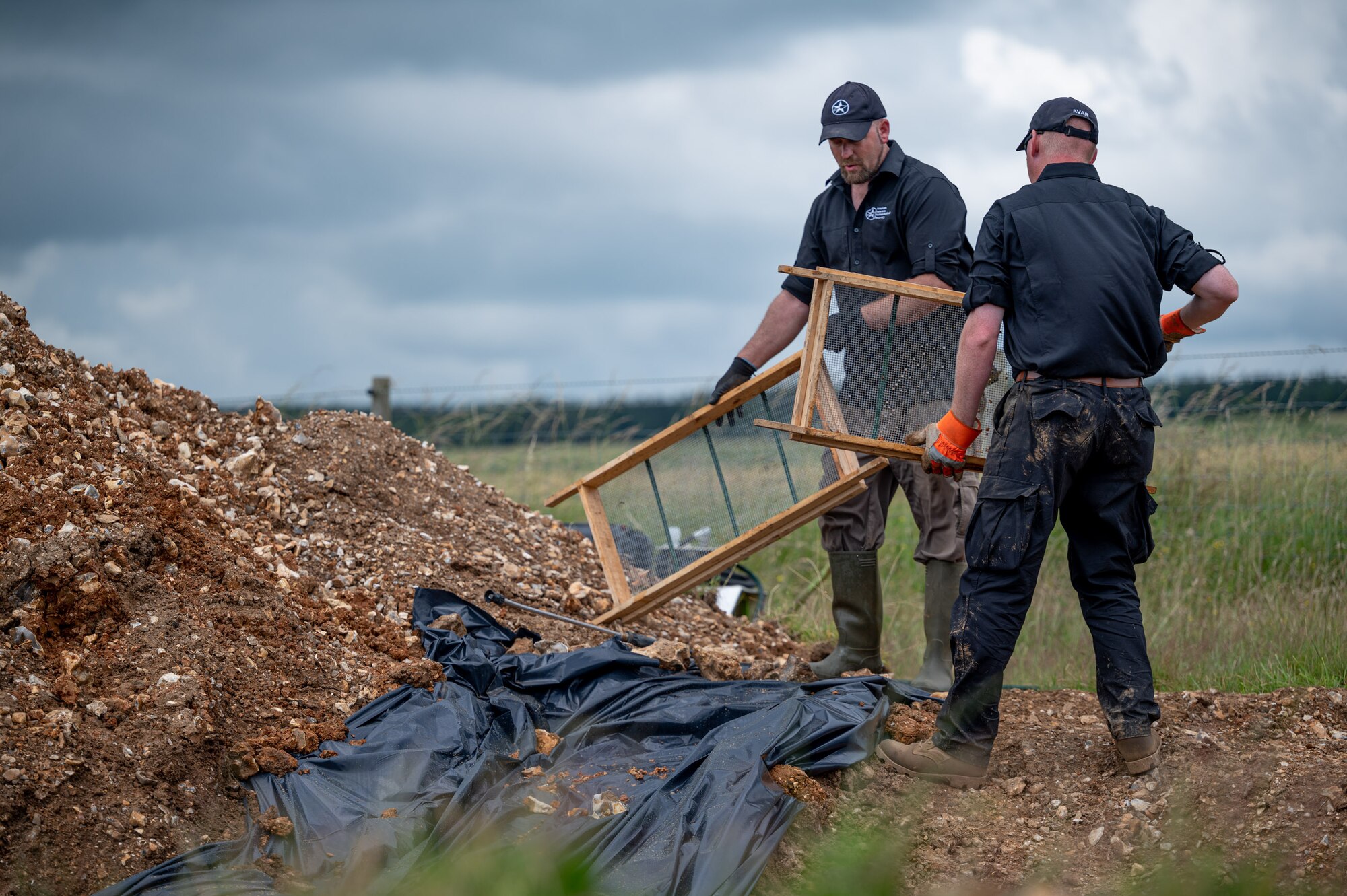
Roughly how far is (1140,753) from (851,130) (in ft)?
7.93

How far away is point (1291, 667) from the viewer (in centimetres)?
449

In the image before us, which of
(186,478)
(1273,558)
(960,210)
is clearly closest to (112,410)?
(186,478)

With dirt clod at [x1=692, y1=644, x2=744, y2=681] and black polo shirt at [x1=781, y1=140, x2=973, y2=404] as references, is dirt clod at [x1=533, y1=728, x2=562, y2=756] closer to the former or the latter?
dirt clod at [x1=692, y1=644, x2=744, y2=681]

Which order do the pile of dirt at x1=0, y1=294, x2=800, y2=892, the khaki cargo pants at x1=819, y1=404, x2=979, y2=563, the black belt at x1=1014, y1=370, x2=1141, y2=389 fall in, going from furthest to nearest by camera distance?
the khaki cargo pants at x1=819, y1=404, x2=979, y2=563, the black belt at x1=1014, y1=370, x2=1141, y2=389, the pile of dirt at x1=0, y1=294, x2=800, y2=892

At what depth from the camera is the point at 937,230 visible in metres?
4.08

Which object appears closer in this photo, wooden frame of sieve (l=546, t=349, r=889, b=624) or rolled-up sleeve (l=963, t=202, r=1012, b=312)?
rolled-up sleeve (l=963, t=202, r=1012, b=312)

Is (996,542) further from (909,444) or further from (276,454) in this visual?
(276,454)

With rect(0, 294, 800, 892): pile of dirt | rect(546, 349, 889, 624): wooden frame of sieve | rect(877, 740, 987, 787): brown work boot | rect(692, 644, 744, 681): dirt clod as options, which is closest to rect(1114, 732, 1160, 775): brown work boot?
rect(877, 740, 987, 787): brown work boot

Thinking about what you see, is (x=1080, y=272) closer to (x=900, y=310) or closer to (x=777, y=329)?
(x=900, y=310)

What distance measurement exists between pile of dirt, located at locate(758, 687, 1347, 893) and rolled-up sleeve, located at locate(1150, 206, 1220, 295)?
1.42m

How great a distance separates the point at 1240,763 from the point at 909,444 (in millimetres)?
1382

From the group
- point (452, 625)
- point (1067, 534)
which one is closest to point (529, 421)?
point (452, 625)

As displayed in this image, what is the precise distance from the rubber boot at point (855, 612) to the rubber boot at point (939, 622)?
25 centimetres

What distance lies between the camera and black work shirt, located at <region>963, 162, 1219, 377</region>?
9.87ft
